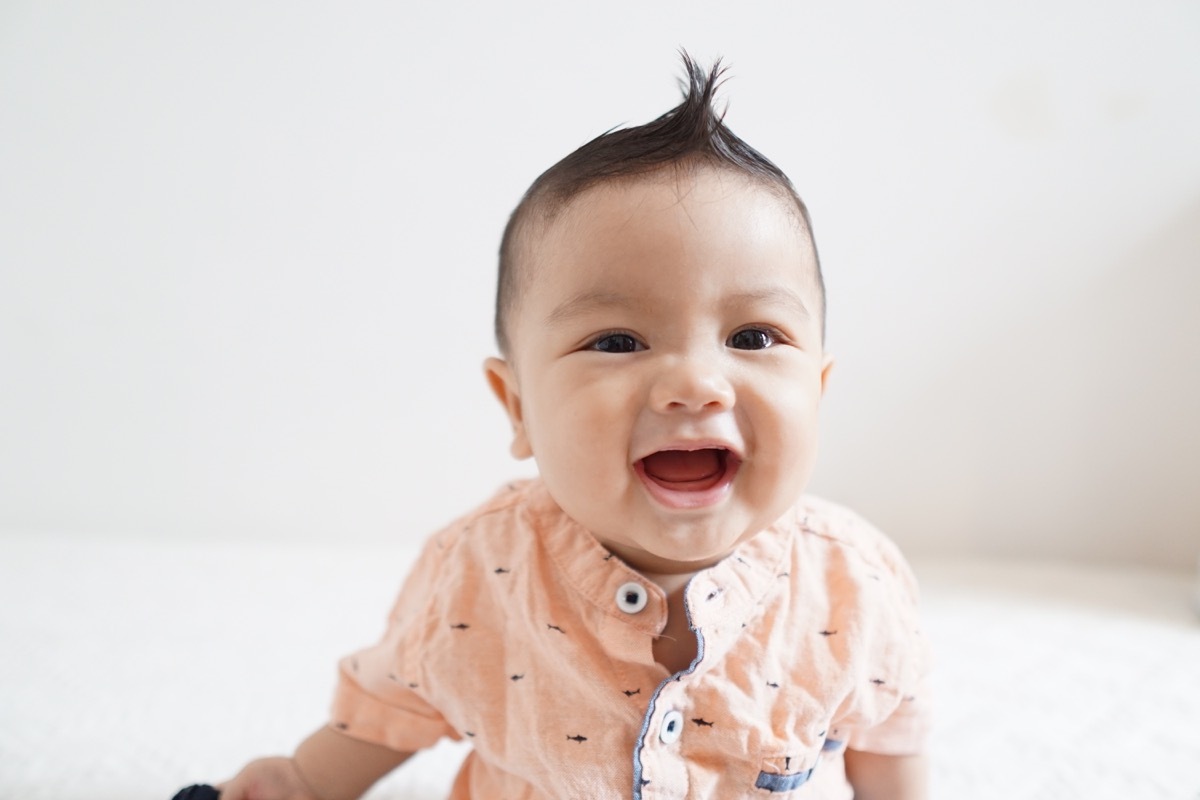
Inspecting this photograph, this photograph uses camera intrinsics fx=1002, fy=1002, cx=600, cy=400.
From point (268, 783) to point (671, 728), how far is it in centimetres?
33

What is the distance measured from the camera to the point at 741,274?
0.57 metres

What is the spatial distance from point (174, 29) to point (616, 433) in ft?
3.24

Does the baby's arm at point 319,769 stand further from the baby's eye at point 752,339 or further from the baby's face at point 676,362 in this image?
the baby's eye at point 752,339

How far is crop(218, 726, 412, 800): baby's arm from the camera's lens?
2.45ft

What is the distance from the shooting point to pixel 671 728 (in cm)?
62

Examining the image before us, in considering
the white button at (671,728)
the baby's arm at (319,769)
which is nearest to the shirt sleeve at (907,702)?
the white button at (671,728)

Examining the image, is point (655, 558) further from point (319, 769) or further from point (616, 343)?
point (319, 769)

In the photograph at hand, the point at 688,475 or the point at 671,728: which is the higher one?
the point at 688,475

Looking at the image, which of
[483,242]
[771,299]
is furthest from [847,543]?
[483,242]

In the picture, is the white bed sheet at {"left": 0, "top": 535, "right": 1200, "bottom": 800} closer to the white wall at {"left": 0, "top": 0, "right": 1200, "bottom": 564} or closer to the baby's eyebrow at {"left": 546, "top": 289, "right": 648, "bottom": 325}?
the white wall at {"left": 0, "top": 0, "right": 1200, "bottom": 564}

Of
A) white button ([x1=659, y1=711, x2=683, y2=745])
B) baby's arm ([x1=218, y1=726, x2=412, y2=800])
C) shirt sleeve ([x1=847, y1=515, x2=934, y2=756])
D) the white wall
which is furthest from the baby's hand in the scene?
the white wall

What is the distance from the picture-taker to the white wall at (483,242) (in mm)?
1228

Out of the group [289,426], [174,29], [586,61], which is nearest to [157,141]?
[174,29]

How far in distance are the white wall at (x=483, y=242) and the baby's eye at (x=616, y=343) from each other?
0.73m
